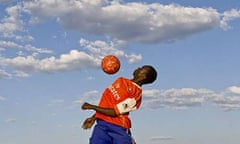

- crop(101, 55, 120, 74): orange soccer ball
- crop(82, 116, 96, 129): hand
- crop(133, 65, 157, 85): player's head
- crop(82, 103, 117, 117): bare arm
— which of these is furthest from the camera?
crop(101, 55, 120, 74): orange soccer ball

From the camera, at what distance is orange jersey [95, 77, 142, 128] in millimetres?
9383

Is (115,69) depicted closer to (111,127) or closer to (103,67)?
(103,67)

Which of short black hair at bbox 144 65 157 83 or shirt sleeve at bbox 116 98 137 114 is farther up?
short black hair at bbox 144 65 157 83

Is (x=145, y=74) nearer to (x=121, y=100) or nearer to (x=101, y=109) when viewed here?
(x=121, y=100)

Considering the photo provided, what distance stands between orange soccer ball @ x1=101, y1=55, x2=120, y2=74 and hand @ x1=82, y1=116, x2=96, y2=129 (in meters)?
1.11

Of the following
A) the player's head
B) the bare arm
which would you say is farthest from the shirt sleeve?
the player's head

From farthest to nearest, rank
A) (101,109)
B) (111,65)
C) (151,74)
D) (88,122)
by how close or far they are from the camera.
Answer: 1. (111,65)
2. (151,74)
3. (88,122)
4. (101,109)

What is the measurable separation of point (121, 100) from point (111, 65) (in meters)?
0.97

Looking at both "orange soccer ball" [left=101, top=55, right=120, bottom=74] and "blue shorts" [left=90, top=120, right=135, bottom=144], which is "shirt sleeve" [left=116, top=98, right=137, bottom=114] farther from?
"orange soccer ball" [left=101, top=55, right=120, bottom=74]

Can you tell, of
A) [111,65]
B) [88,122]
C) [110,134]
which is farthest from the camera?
[111,65]

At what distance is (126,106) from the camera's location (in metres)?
9.41

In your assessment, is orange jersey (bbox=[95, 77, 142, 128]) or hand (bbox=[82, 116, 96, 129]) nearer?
orange jersey (bbox=[95, 77, 142, 128])

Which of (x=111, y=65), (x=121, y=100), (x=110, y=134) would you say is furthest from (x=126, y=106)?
(x=111, y=65)

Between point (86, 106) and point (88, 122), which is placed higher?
point (86, 106)
